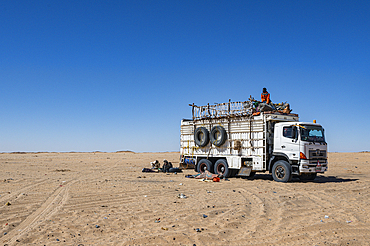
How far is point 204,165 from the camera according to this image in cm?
2041

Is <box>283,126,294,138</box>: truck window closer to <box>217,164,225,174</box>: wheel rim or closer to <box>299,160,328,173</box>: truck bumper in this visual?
<box>299,160,328,173</box>: truck bumper

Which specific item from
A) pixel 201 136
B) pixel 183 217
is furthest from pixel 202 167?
pixel 183 217

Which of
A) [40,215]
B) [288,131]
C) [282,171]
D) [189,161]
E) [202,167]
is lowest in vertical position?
[40,215]

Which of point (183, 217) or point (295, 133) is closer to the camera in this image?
point (183, 217)

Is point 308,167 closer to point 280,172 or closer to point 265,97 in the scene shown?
point 280,172

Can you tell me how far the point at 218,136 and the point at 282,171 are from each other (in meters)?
4.91

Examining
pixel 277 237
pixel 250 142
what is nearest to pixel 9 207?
pixel 277 237

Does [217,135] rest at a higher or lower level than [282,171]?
higher

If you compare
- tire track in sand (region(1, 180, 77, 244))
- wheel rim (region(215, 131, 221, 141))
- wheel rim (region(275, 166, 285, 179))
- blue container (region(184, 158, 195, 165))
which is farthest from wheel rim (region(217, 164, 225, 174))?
tire track in sand (region(1, 180, 77, 244))

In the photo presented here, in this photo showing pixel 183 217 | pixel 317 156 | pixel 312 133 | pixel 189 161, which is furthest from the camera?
pixel 189 161

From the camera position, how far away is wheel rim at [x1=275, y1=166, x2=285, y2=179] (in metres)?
16.0

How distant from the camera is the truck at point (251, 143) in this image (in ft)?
50.8

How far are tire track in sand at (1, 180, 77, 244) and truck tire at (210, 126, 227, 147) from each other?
9.77 metres

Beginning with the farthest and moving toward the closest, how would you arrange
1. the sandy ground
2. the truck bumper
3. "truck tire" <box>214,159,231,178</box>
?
"truck tire" <box>214,159,231,178</box> → the truck bumper → the sandy ground
